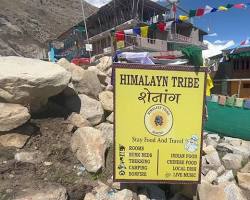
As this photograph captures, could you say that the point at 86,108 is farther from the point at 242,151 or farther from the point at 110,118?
the point at 242,151

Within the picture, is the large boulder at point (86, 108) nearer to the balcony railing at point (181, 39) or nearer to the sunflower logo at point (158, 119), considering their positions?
the sunflower logo at point (158, 119)

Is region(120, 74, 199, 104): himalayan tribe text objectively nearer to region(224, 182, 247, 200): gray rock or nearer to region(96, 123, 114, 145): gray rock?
region(96, 123, 114, 145): gray rock

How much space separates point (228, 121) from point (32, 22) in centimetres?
6909

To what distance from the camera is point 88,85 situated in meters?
8.49

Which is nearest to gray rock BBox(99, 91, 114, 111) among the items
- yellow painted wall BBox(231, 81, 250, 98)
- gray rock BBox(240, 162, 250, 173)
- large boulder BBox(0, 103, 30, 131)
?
large boulder BBox(0, 103, 30, 131)

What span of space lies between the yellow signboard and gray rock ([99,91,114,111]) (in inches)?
102

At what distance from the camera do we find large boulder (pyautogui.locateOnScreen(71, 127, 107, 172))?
6067 millimetres

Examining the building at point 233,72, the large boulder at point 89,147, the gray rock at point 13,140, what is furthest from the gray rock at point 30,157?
the building at point 233,72

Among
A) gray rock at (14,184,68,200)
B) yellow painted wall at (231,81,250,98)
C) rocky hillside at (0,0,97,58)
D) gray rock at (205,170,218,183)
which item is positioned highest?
rocky hillside at (0,0,97,58)

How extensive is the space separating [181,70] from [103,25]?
38.4 metres

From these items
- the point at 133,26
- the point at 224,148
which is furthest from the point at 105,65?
the point at 133,26

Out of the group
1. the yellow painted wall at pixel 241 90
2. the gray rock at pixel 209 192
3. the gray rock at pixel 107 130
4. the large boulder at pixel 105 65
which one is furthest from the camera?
the yellow painted wall at pixel 241 90

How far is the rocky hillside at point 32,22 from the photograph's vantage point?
192 ft

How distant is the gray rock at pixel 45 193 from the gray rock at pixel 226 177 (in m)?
3.60
